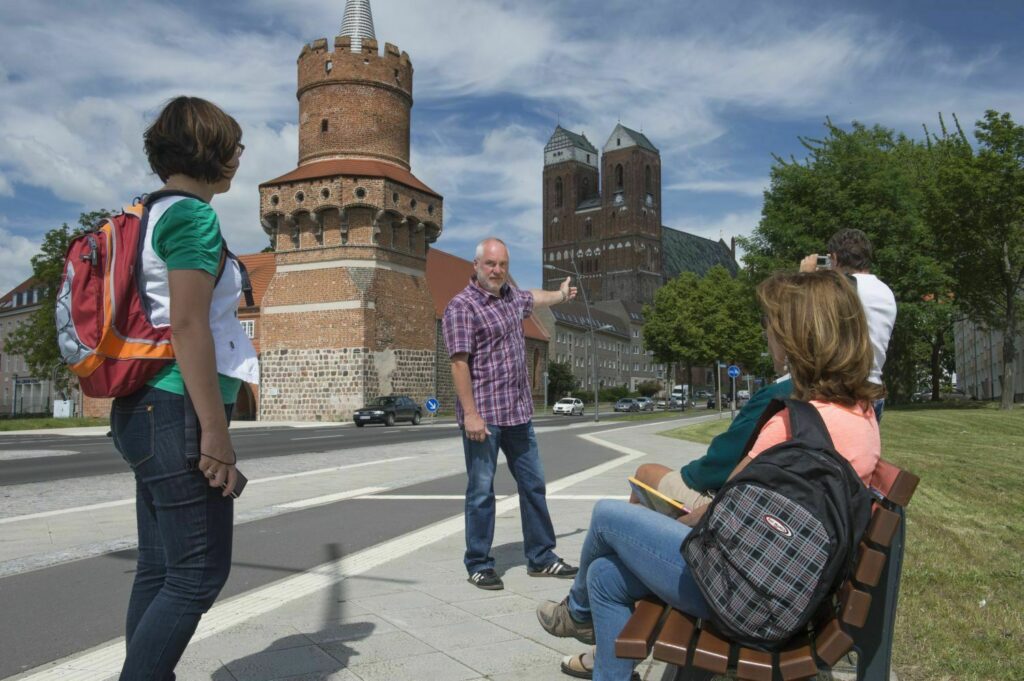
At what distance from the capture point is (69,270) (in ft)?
8.20

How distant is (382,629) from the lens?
4031mm

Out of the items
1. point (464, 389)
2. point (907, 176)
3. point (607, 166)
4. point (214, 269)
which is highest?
point (607, 166)

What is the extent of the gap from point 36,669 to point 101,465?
42.3ft

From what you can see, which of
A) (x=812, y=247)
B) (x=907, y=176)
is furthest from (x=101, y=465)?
(x=907, y=176)

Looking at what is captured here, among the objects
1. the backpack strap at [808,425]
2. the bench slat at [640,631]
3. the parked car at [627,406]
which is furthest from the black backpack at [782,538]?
the parked car at [627,406]

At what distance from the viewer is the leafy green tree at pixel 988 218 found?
31.5 metres

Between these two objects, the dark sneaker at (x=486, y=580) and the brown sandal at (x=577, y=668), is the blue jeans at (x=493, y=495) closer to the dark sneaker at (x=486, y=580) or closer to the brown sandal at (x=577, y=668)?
the dark sneaker at (x=486, y=580)

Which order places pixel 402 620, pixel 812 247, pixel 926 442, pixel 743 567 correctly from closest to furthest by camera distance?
pixel 743 567 < pixel 402 620 < pixel 926 442 < pixel 812 247

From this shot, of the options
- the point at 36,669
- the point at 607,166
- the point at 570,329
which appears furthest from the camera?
the point at 607,166

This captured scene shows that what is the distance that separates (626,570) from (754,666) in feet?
1.95

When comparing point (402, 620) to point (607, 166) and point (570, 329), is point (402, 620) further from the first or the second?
point (607, 166)

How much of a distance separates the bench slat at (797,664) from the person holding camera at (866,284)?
2.34 meters

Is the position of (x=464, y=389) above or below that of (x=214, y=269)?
below

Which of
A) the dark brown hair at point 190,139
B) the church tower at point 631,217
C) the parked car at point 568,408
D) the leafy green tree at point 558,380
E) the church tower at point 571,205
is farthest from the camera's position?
the church tower at point 571,205
